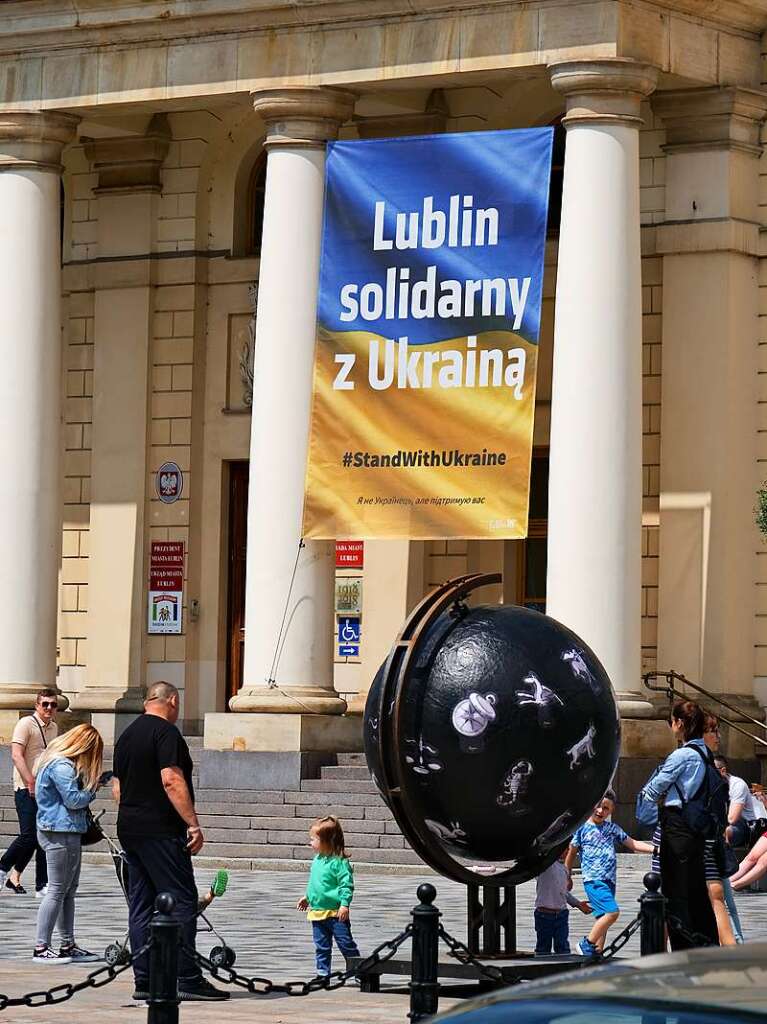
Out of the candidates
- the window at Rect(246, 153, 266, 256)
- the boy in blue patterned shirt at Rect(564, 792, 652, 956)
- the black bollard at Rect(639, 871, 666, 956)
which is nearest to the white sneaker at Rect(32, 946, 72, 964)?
the boy in blue patterned shirt at Rect(564, 792, 652, 956)

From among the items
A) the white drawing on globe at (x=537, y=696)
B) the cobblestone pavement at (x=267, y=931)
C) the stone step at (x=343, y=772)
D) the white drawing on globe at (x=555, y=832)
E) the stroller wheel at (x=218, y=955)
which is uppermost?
the white drawing on globe at (x=537, y=696)

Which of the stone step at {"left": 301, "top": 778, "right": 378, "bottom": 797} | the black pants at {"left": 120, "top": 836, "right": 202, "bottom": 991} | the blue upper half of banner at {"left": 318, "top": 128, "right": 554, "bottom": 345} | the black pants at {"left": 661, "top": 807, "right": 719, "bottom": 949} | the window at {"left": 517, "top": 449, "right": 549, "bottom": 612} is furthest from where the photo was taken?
the window at {"left": 517, "top": 449, "right": 549, "bottom": 612}

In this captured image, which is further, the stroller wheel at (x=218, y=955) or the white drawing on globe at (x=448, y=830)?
the stroller wheel at (x=218, y=955)

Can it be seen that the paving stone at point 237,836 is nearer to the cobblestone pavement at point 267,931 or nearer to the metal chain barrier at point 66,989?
the cobblestone pavement at point 267,931

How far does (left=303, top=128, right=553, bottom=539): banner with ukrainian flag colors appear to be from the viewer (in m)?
24.3

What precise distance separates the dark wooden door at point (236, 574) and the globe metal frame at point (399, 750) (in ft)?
58.4

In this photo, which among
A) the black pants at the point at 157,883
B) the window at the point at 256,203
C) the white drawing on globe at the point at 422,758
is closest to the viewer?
the white drawing on globe at the point at 422,758

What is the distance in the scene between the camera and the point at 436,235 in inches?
973

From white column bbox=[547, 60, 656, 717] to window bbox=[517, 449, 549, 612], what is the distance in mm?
3718

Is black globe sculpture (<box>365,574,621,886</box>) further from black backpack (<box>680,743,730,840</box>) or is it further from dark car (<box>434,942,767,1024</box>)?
dark car (<box>434,942,767,1024</box>)

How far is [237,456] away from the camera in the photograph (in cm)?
2970

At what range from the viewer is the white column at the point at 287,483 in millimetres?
25469

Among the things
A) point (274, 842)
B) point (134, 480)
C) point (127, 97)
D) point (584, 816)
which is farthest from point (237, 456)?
point (584, 816)

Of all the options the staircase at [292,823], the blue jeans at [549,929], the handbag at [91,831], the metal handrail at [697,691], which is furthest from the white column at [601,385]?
the blue jeans at [549,929]
